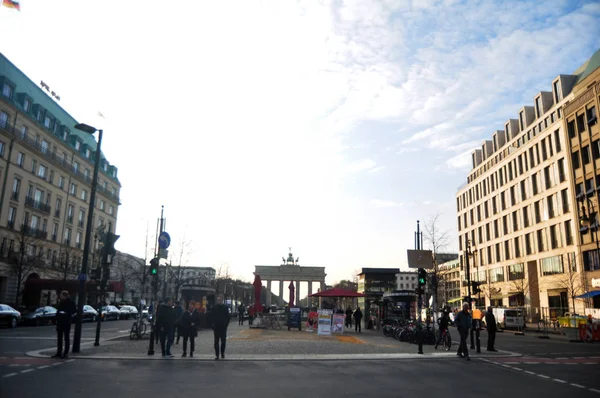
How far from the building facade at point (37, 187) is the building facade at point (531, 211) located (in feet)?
149

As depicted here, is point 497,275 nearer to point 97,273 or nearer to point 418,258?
point 418,258

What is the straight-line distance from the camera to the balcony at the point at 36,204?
49.4 metres

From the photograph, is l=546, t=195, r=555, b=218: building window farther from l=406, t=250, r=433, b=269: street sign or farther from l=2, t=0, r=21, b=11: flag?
l=2, t=0, r=21, b=11: flag

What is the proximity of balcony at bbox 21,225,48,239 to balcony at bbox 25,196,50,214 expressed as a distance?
249 cm

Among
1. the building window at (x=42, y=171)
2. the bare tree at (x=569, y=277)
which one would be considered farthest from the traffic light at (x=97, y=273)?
the bare tree at (x=569, y=277)

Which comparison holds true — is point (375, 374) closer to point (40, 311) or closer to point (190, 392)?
point (190, 392)

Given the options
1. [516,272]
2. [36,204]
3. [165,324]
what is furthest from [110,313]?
[516,272]

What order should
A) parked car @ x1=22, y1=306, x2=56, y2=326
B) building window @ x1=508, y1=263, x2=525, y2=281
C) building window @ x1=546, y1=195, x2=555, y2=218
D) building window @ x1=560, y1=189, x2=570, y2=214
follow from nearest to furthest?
parked car @ x1=22, y1=306, x2=56, y2=326, building window @ x1=560, y1=189, x2=570, y2=214, building window @ x1=546, y1=195, x2=555, y2=218, building window @ x1=508, y1=263, x2=525, y2=281

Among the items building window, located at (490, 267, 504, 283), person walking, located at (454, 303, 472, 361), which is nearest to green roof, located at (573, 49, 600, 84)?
building window, located at (490, 267, 504, 283)

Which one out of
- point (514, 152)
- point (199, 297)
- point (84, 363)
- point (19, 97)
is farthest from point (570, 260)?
point (19, 97)

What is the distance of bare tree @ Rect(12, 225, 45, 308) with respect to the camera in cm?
4297

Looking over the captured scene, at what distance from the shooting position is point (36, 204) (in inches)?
2005

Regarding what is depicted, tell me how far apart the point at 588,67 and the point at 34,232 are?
65.9m

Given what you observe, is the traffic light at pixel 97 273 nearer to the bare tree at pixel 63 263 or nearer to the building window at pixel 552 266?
the bare tree at pixel 63 263
